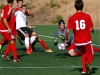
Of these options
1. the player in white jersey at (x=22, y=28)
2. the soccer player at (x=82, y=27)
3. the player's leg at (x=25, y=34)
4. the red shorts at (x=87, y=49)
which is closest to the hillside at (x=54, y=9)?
the player in white jersey at (x=22, y=28)

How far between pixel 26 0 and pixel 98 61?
48.4 metres

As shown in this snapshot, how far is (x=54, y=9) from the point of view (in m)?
55.1

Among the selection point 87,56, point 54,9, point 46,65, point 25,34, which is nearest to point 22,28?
point 25,34

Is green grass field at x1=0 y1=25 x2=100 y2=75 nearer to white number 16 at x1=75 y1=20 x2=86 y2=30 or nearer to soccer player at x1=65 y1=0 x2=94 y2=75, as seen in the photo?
soccer player at x1=65 y1=0 x2=94 y2=75

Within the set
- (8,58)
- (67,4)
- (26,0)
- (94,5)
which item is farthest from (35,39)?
(26,0)

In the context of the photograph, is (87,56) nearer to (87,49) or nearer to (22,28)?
(87,49)

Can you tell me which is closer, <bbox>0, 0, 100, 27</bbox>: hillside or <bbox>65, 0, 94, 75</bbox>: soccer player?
<bbox>65, 0, 94, 75</bbox>: soccer player

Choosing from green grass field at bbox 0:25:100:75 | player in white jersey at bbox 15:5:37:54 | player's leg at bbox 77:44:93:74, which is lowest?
green grass field at bbox 0:25:100:75

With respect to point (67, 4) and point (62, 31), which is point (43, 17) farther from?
point (62, 31)

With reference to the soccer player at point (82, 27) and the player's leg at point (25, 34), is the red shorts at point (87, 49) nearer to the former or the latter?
the soccer player at point (82, 27)

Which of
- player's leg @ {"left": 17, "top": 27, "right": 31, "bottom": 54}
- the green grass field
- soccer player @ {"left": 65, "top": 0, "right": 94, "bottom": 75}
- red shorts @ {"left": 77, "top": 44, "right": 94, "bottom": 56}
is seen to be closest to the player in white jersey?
player's leg @ {"left": 17, "top": 27, "right": 31, "bottom": 54}

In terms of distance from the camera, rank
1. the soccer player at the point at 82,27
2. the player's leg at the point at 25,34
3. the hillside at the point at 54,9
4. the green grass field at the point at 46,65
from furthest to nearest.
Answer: the hillside at the point at 54,9 < the player's leg at the point at 25,34 < the green grass field at the point at 46,65 < the soccer player at the point at 82,27

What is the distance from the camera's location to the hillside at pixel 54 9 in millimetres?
48894

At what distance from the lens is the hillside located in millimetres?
48894
